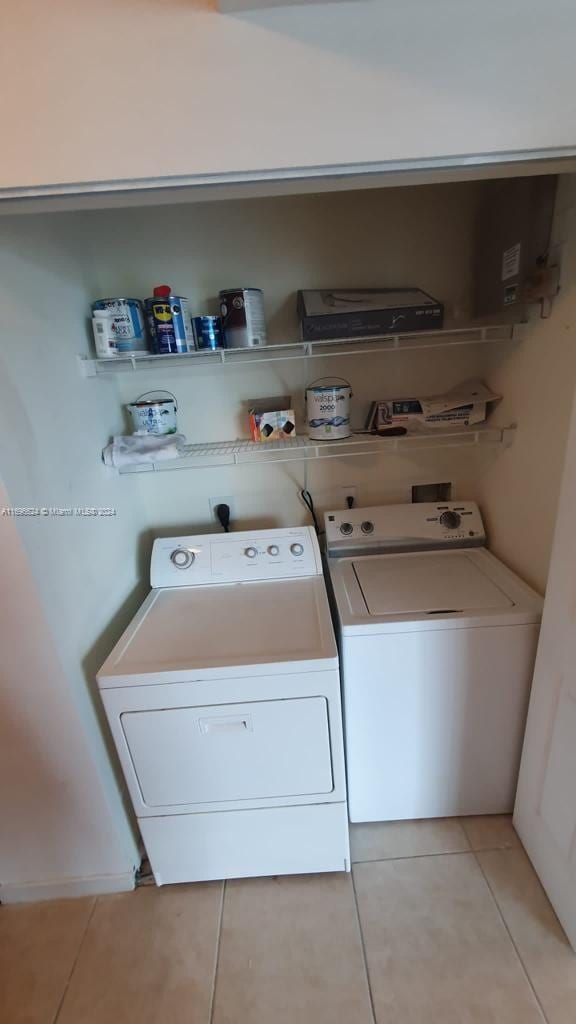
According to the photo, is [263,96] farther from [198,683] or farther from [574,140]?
[198,683]

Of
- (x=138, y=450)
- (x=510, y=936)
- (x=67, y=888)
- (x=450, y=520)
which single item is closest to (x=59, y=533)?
(x=138, y=450)

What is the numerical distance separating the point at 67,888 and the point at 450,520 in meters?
1.74

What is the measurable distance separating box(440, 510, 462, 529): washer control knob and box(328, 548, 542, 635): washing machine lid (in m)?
0.10

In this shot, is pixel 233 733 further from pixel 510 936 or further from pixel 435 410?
pixel 435 410

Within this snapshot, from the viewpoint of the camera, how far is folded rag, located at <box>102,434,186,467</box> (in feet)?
4.70

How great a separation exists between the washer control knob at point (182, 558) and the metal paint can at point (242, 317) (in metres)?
0.71

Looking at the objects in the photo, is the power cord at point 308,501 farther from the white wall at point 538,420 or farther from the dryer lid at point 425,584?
the white wall at point 538,420

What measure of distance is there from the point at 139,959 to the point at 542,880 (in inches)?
45.6

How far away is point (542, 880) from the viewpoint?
1.31 m

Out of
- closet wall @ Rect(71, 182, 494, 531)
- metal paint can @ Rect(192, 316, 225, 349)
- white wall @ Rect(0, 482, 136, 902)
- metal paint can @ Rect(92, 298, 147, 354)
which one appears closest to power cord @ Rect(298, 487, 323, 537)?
closet wall @ Rect(71, 182, 494, 531)

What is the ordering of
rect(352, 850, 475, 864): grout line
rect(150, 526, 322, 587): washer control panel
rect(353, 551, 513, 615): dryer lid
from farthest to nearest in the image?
1. rect(150, 526, 322, 587): washer control panel
2. rect(352, 850, 475, 864): grout line
3. rect(353, 551, 513, 615): dryer lid

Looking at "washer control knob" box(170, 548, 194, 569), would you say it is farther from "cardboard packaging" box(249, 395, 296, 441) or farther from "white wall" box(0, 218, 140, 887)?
"cardboard packaging" box(249, 395, 296, 441)

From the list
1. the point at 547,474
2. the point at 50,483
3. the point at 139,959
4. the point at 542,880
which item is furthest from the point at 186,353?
the point at 542,880

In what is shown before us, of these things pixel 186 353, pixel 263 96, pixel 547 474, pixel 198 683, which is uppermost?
pixel 263 96
